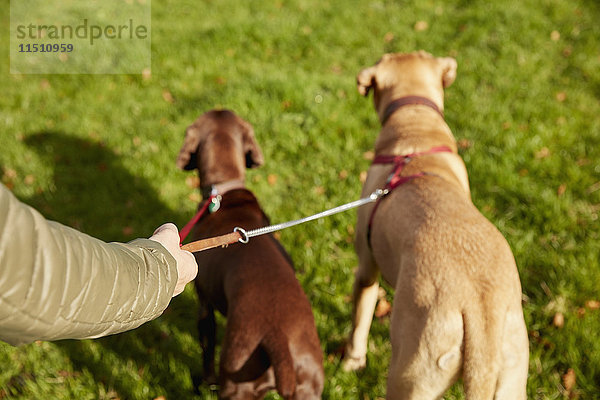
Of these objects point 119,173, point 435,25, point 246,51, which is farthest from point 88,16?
point 435,25

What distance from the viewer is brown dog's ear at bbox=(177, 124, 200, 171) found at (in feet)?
12.1

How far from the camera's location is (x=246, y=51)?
272 inches

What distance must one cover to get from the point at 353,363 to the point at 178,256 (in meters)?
1.93

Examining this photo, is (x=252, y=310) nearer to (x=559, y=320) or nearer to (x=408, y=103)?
(x=408, y=103)

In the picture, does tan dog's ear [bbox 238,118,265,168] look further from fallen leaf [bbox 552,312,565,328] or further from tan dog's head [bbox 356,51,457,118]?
fallen leaf [bbox 552,312,565,328]

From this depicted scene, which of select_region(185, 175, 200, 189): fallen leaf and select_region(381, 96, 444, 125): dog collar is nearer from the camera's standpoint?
select_region(381, 96, 444, 125): dog collar

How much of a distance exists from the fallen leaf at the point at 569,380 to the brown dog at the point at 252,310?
1726mm

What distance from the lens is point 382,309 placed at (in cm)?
374

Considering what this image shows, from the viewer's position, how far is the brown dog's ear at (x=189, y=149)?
146 inches

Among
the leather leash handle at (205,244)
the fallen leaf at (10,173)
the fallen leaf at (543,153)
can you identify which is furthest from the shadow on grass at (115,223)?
the fallen leaf at (543,153)

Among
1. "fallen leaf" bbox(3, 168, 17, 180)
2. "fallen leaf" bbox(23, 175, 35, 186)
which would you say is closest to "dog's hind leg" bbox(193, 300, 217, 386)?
"fallen leaf" bbox(23, 175, 35, 186)

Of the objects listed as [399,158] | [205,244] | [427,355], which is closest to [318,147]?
[399,158]

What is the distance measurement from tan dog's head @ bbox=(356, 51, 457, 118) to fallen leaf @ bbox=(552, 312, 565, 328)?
5.87 feet

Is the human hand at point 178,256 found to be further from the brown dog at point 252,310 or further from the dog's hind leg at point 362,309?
the dog's hind leg at point 362,309
